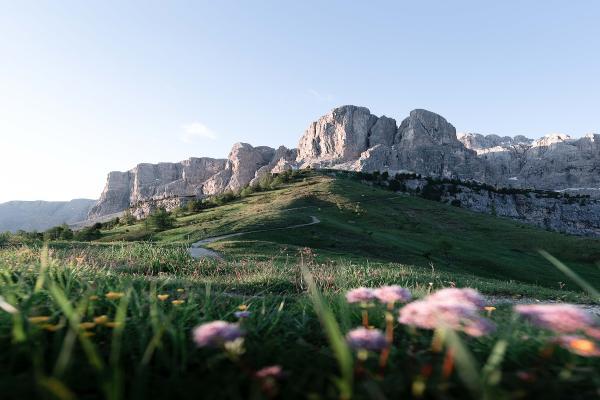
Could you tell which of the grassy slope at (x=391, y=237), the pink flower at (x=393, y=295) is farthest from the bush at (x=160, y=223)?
the pink flower at (x=393, y=295)

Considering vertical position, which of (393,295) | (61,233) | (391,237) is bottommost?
(391,237)

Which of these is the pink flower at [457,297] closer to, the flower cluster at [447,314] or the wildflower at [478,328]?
the flower cluster at [447,314]

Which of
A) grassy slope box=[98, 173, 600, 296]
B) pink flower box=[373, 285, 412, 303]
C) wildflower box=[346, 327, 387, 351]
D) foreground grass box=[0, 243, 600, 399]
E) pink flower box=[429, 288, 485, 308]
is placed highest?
pink flower box=[429, 288, 485, 308]

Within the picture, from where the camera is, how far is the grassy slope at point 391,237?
47531 mm

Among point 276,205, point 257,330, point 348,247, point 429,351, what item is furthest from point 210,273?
point 276,205

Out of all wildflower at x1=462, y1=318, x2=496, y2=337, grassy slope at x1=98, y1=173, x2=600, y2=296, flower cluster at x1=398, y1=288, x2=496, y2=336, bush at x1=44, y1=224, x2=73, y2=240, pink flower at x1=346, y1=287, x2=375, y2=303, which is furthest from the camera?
bush at x1=44, y1=224, x2=73, y2=240

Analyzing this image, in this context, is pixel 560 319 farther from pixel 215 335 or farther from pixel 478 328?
pixel 215 335

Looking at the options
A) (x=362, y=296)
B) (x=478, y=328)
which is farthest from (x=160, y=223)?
(x=478, y=328)

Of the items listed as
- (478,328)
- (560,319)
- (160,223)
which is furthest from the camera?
(160,223)

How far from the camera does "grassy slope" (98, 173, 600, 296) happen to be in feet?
156

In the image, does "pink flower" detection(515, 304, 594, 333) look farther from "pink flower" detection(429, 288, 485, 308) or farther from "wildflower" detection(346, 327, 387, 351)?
"wildflower" detection(346, 327, 387, 351)

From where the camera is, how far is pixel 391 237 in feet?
205

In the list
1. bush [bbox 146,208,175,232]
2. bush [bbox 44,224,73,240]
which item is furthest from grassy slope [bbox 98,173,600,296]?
bush [bbox 44,224,73,240]

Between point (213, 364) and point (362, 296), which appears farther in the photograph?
point (362, 296)
